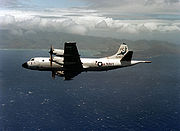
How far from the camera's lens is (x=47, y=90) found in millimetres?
184500

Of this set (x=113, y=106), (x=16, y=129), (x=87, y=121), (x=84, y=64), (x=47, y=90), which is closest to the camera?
(x=84, y=64)

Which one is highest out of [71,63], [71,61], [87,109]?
[71,61]

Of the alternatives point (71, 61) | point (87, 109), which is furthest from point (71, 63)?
point (87, 109)

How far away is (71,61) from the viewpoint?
163 feet

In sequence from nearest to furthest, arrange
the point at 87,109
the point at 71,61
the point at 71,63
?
the point at 71,61 < the point at 71,63 < the point at 87,109

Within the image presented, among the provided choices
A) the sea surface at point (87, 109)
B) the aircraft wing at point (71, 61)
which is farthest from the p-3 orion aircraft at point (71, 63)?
the sea surface at point (87, 109)

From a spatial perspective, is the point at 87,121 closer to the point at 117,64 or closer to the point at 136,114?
the point at 136,114

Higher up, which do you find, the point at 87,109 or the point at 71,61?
the point at 71,61

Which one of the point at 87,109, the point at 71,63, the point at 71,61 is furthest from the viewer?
the point at 87,109

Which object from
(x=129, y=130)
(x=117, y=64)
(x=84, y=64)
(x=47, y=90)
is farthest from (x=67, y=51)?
(x=47, y=90)

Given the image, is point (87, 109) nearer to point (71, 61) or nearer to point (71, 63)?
point (71, 63)

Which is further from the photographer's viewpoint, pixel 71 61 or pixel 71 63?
pixel 71 63

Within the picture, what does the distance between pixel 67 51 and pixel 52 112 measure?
9796cm

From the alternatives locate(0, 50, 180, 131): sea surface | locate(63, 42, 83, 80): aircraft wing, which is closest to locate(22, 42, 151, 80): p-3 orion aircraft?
locate(63, 42, 83, 80): aircraft wing
